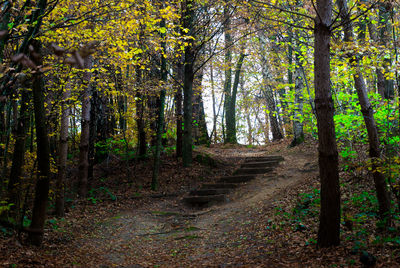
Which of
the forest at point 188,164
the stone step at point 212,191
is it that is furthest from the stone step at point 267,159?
the stone step at point 212,191

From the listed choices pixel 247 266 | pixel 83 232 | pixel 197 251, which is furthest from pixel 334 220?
pixel 83 232

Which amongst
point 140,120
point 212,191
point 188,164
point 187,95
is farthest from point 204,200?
point 140,120

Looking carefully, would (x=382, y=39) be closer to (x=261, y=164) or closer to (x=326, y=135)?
(x=326, y=135)

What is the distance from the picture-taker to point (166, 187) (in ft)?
40.0

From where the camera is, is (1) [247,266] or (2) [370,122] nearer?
(1) [247,266]

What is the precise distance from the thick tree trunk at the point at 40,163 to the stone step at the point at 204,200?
17.4ft

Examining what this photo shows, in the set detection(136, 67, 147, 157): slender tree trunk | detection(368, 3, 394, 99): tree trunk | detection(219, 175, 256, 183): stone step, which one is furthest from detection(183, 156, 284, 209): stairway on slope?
detection(368, 3, 394, 99): tree trunk

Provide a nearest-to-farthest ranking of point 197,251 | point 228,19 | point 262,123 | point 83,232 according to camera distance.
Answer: point 197,251, point 83,232, point 228,19, point 262,123

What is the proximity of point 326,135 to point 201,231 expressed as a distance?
4.21 m

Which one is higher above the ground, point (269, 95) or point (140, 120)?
point (269, 95)

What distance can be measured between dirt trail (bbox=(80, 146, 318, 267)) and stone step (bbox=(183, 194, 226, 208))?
28 cm

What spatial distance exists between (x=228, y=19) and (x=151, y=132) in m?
6.00

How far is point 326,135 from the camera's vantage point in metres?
4.72

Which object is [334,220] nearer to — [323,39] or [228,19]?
[323,39]
